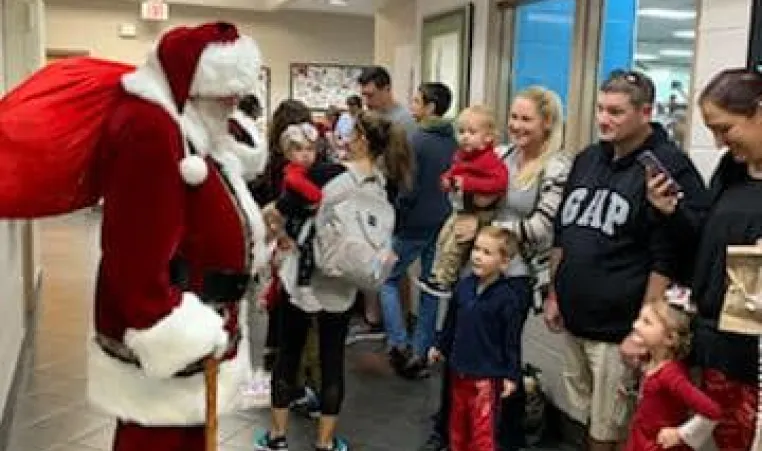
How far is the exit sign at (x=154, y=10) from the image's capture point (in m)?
10.0

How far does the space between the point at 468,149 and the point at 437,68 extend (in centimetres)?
237

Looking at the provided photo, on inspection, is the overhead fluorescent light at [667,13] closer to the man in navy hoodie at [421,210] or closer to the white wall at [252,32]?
the man in navy hoodie at [421,210]

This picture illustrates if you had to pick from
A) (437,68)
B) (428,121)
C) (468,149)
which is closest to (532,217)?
(468,149)

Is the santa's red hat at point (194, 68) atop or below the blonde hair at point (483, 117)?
atop

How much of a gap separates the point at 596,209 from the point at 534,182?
1.69 feet

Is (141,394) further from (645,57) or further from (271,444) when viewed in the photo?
(645,57)

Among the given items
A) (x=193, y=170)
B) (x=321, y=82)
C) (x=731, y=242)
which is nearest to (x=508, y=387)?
(x=731, y=242)

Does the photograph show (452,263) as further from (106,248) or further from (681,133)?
(106,248)

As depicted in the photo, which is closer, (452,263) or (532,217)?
(532,217)

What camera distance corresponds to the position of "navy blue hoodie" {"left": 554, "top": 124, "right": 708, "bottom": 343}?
2.44 meters

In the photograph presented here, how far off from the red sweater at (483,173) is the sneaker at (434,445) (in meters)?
1.03

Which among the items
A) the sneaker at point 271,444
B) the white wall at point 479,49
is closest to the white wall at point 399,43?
the white wall at point 479,49

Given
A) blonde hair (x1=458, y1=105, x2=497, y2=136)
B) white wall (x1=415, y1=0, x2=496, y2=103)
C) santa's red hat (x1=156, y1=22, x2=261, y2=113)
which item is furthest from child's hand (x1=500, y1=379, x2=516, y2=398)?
white wall (x1=415, y1=0, x2=496, y2=103)

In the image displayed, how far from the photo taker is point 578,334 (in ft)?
8.70
